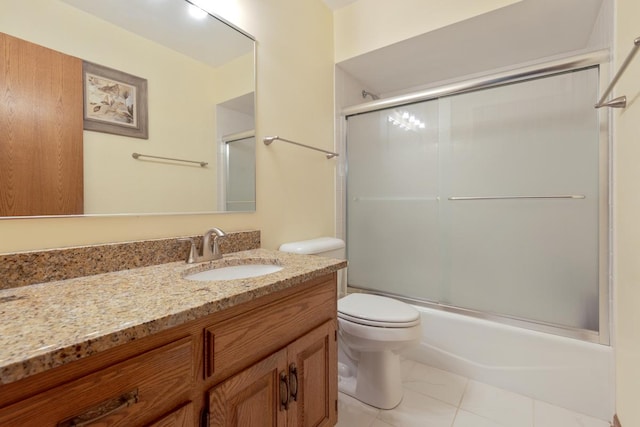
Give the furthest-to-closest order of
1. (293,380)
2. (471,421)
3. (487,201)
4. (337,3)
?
(337,3)
(487,201)
(471,421)
(293,380)

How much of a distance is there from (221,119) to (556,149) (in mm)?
1744

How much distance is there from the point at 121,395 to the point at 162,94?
1.02m

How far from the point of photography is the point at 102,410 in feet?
1.59

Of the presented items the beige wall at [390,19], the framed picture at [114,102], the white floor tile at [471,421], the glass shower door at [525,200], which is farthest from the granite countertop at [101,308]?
the beige wall at [390,19]

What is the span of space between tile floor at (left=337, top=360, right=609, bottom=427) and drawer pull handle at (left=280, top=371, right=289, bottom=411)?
639 millimetres

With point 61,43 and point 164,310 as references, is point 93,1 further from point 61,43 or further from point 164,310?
point 164,310

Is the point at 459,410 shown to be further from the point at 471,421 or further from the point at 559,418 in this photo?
the point at 559,418

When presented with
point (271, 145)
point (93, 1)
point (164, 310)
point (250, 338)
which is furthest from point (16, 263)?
point (271, 145)

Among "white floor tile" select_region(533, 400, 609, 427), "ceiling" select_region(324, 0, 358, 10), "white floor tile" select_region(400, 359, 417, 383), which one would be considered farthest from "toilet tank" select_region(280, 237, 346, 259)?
"ceiling" select_region(324, 0, 358, 10)

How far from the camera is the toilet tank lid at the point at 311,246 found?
151 centimetres

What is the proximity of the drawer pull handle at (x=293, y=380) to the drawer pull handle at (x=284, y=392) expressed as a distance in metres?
0.02

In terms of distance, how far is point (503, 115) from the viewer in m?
1.68

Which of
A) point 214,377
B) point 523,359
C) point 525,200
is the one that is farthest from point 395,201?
point 214,377

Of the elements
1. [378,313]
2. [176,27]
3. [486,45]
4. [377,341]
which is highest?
[486,45]
